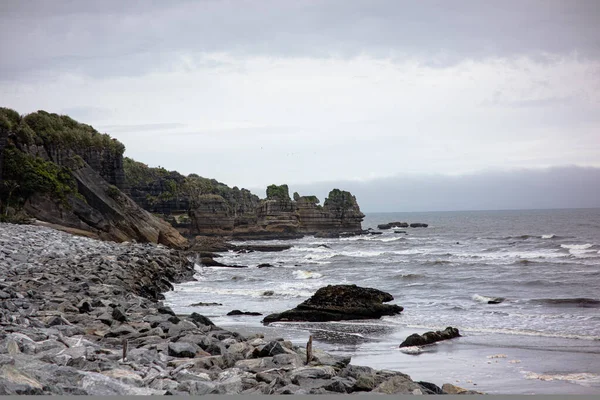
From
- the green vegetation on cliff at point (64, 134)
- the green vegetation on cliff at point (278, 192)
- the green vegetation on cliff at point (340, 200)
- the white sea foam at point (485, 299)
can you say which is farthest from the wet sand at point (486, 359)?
the green vegetation on cliff at point (340, 200)

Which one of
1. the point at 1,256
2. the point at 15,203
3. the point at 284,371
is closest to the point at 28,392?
the point at 284,371

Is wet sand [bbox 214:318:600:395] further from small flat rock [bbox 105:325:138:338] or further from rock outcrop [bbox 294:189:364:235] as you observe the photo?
rock outcrop [bbox 294:189:364:235]

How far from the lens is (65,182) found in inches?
1283

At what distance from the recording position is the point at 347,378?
6285 mm

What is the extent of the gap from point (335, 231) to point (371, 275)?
156ft

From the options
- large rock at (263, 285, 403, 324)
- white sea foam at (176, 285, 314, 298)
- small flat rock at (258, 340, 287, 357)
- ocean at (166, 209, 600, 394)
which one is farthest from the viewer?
white sea foam at (176, 285, 314, 298)

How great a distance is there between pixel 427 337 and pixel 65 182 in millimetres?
26035

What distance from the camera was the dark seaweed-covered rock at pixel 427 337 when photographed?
11.0 m

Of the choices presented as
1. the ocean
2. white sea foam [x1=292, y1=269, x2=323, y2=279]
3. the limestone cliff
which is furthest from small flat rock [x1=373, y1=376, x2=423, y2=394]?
the limestone cliff

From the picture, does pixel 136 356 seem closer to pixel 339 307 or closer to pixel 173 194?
pixel 339 307

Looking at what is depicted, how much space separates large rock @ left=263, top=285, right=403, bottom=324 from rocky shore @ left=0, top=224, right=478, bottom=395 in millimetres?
3851

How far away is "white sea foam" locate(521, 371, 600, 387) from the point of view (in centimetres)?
795

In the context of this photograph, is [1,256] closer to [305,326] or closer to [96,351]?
[305,326]

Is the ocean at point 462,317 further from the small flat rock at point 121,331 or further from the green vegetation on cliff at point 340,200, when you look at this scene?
the green vegetation on cliff at point 340,200
